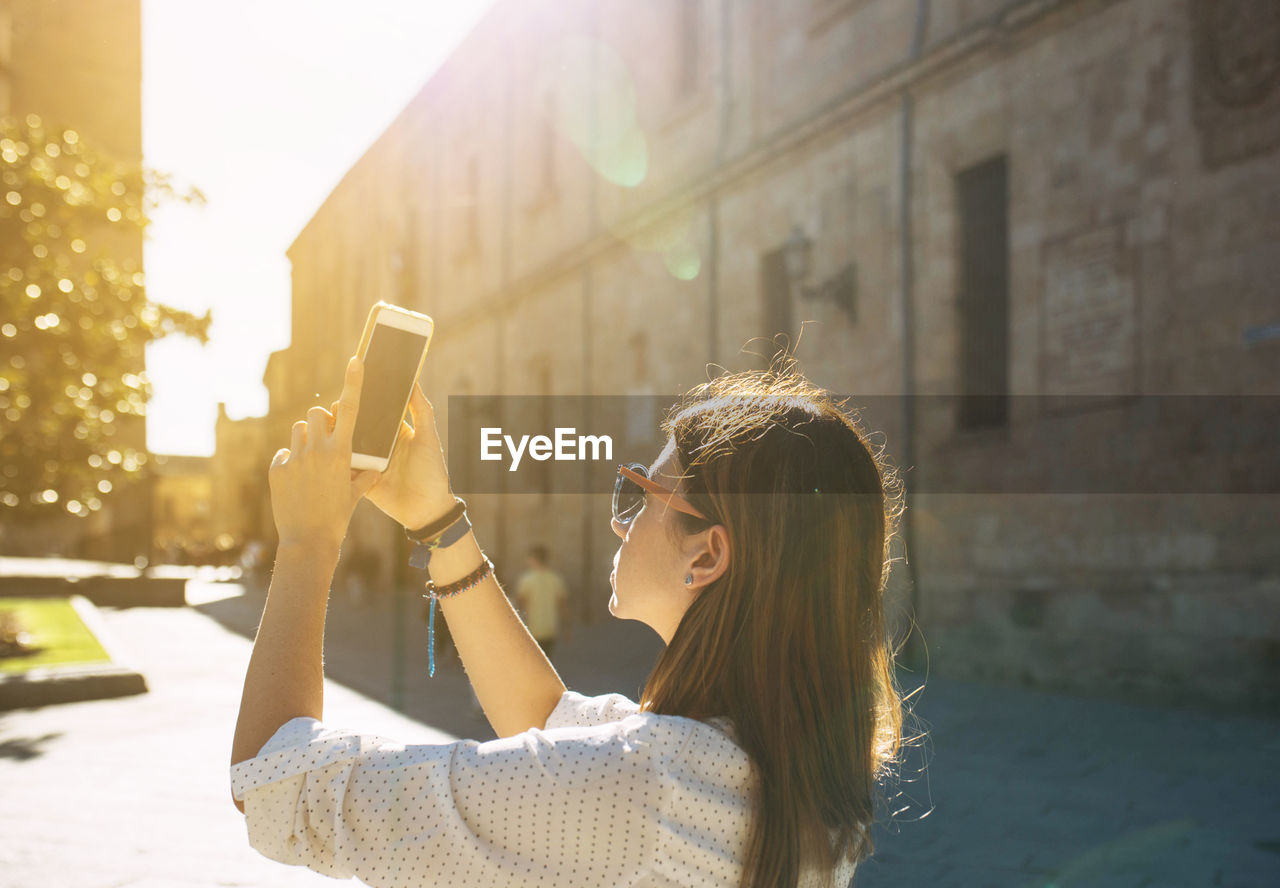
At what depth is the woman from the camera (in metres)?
1.18

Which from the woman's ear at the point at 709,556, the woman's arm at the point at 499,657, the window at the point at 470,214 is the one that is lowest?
the woman's arm at the point at 499,657

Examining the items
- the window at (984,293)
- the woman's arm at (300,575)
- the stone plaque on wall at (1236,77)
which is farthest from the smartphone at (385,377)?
the window at (984,293)

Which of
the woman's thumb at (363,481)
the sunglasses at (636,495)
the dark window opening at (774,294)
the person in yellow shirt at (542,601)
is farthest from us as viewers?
the dark window opening at (774,294)

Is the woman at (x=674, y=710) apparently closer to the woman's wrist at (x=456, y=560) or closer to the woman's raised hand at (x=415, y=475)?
the woman's raised hand at (x=415, y=475)

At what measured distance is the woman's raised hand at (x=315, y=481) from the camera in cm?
130

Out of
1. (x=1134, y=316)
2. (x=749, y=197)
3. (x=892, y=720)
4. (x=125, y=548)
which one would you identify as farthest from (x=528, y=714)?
(x=125, y=548)

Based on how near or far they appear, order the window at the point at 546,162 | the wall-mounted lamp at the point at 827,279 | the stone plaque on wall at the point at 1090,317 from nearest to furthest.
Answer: the stone plaque on wall at the point at 1090,317, the wall-mounted lamp at the point at 827,279, the window at the point at 546,162

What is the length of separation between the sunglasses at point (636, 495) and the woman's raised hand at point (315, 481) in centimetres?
43

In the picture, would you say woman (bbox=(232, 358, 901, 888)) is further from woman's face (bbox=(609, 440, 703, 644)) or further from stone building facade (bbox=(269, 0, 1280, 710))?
stone building facade (bbox=(269, 0, 1280, 710))

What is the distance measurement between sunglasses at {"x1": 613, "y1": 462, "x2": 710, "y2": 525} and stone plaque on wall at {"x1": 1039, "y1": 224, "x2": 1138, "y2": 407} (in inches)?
376

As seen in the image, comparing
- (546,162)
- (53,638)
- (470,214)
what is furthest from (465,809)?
(470,214)

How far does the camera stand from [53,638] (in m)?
15.6

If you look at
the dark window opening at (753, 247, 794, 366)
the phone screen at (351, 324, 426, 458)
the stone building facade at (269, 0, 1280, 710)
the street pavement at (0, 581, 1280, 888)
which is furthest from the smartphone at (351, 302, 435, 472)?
the dark window opening at (753, 247, 794, 366)

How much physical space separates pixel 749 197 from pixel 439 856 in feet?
50.6
